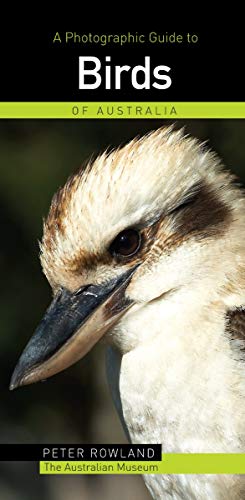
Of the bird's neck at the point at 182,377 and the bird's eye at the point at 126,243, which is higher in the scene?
Answer: the bird's eye at the point at 126,243

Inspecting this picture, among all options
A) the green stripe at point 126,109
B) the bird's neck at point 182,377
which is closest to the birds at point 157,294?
the bird's neck at point 182,377

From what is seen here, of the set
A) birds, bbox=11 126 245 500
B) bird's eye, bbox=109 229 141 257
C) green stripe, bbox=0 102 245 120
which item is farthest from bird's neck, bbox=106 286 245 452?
green stripe, bbox=0 102 245 120

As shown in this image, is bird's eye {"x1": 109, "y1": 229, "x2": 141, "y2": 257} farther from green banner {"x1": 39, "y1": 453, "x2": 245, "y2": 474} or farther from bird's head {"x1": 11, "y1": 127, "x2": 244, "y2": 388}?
green banner {"x1": 39, "y1": 453, "x2": 245, "y2": 474}
